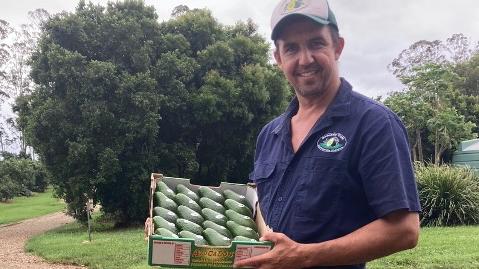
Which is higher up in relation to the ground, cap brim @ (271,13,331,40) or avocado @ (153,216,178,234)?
cap brim @ (271,13,331,40)

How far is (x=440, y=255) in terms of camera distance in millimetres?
8414

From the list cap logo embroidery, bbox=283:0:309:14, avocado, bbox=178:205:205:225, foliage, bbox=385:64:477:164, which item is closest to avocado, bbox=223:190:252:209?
avocado, bbox=178:205:205:225

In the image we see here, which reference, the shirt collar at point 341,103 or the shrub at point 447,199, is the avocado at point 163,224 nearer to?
the shirt collar at point 341,103

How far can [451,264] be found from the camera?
7.69 m

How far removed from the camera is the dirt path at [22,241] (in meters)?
11.0

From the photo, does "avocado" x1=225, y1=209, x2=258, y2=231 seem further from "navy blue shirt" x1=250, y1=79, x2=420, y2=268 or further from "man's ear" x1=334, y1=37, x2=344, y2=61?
"man's ear" x1=334, y1=37, x2=344, y2=61

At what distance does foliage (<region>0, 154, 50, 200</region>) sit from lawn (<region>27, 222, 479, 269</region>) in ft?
56.3

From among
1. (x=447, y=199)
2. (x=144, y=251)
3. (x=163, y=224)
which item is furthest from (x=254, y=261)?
(x=447, y=199)

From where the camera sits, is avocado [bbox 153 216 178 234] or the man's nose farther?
Answer: avocado [bbox 153 216 178 234]

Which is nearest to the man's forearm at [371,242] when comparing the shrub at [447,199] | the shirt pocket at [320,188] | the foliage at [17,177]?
the shirt pocket at [320,188]

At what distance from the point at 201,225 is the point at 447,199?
1183 cm

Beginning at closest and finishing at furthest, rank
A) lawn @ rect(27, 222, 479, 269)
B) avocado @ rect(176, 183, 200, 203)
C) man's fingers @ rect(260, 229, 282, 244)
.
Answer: man's fingers @ rect(260, 229, 282, 244) → avocado @ rect(176, 183, 200, 203) → lawn @ rect(27, 222, 479, 269)

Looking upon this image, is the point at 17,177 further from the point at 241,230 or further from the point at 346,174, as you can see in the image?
the point at 346,174

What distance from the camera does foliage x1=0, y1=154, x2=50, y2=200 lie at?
1211 inches
